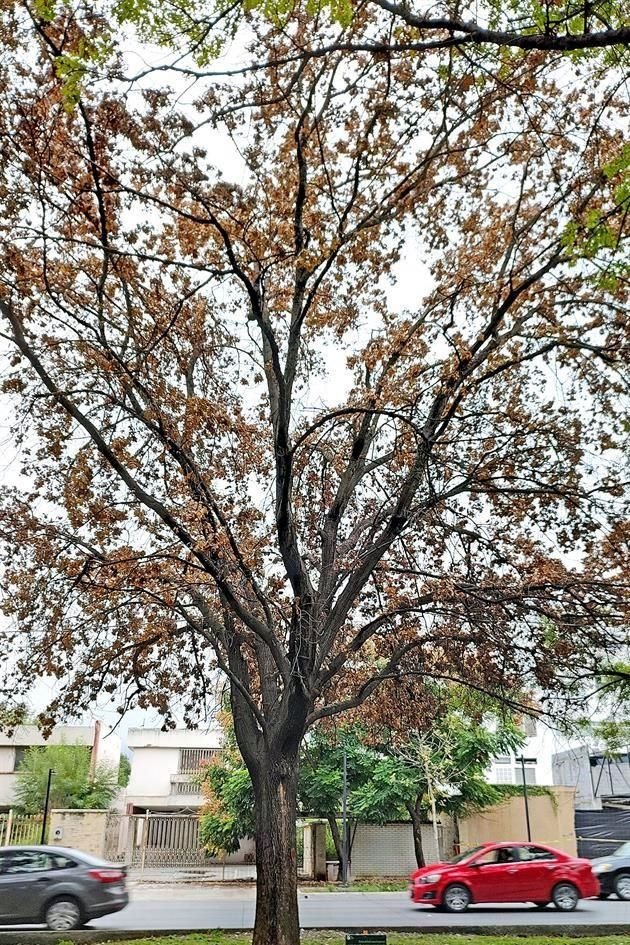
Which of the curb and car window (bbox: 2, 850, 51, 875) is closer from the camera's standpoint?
the curb

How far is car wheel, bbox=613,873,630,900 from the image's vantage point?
18.2m

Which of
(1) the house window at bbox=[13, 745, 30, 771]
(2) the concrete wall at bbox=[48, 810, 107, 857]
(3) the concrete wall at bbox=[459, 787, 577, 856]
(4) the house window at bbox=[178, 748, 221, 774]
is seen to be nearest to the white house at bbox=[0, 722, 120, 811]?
(1) the house window at bbox=[13, 745, 30, 771]

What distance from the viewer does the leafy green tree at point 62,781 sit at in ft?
110

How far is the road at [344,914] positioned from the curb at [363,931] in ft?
0.93

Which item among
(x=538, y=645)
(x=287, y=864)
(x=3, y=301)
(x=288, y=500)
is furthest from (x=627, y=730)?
(x=3, y=301)

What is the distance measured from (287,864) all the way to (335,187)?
7.88 m

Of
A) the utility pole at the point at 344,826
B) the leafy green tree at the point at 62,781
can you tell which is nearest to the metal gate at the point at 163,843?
the leafy green tree at the point at 62,781

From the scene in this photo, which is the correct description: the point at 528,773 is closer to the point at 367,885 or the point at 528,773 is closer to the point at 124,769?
the point at 367,885

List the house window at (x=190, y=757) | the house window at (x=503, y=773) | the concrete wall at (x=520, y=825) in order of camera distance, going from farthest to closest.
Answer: the house window at (x=503, y=773) → the house window at (x=190, y=757) → the concrete wall at (x=520, y=825)

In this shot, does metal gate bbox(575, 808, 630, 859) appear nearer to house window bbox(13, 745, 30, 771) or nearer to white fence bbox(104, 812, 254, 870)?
white fence bbox(104, 812, 254, 870)

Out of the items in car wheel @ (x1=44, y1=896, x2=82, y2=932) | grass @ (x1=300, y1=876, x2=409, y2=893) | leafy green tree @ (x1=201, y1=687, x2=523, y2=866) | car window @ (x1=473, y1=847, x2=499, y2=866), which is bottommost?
grass @ (x1=300, y1=876, x2=409, y2=893)

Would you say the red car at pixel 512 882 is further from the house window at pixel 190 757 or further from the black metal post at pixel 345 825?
the house window at pixel 190 757

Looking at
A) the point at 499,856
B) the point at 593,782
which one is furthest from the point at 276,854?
the point at 593,782

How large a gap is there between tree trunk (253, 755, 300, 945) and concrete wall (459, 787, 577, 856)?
63.1ft
